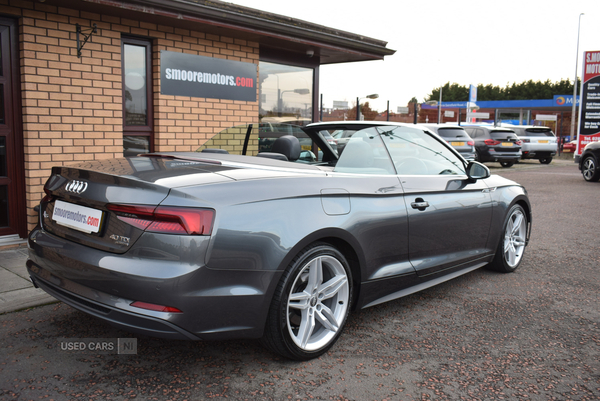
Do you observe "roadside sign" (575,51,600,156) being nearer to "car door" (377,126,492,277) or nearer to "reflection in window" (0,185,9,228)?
"car door" (377,126,492,277)

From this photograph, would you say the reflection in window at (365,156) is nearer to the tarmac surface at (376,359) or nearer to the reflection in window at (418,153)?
the reflection in window at (418,153)

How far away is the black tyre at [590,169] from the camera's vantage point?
15.2 meters

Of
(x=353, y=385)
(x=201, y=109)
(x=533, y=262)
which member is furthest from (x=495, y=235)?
(x=201, y=109)

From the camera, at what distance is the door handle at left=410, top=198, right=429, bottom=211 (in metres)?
3.72

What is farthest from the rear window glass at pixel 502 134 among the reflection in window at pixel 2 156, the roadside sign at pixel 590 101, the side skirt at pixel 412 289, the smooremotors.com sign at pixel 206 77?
the reflection in window at pixel 2 156

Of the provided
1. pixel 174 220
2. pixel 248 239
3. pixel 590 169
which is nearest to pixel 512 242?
pixel 248 239

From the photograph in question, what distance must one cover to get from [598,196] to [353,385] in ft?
36.5

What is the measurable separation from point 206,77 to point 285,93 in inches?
71.5

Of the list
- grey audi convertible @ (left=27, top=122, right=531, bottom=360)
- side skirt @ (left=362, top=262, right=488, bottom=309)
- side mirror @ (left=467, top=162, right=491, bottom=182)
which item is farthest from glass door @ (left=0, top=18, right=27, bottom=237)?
side mirror @ (left=467, top=162, right=491, bottom=182)

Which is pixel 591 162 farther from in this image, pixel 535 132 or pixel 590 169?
pixel 535 132

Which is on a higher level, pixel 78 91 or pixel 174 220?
pixel 78 91

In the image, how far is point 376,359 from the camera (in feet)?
10.2

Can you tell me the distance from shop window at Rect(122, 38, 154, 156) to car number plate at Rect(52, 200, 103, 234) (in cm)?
391

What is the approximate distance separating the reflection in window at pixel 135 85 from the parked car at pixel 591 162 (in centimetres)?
1342
